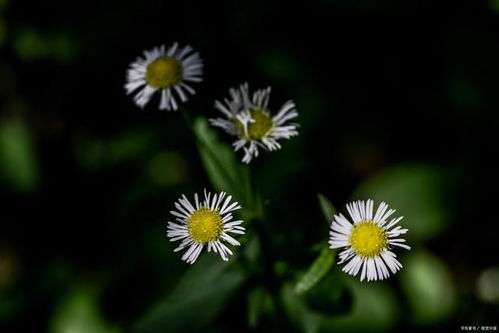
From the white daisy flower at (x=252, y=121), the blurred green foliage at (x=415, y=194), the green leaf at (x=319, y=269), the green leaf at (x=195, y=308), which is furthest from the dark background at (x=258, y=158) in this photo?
the green leaf at (x=319, y=269)

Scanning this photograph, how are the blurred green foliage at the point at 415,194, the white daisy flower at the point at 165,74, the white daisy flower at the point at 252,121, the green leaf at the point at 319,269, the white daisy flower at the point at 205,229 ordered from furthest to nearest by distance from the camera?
the blurred green foliage at the point at 415,194
the white daisy flower at the point at 165,74
the white daisy flower at the point at 252,121
the green leaf at the point at 319,269
the white daisy flower at the point at 205,229

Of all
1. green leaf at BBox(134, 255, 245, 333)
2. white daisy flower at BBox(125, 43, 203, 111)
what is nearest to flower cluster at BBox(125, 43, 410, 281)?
white daisy flower at BBox(125, 43, 203, 111)

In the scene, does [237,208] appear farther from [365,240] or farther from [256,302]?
[256,302]

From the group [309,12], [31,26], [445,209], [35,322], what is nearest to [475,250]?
[445,209]

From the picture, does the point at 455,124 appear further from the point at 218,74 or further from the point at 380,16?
the point at 218,74

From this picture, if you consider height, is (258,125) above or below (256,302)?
above

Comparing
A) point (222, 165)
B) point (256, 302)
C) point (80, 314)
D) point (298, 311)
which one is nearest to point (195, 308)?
point (256, 302)

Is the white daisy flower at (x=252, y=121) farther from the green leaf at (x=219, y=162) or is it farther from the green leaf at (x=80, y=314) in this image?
the green leaf at (x=80, y=314)
